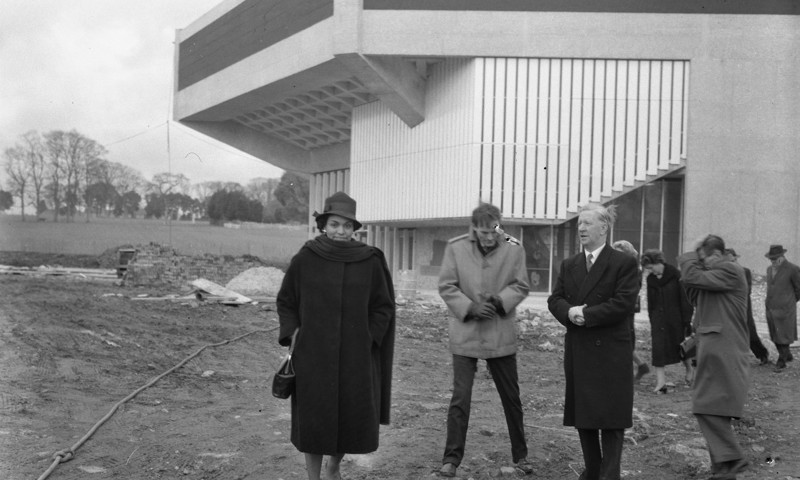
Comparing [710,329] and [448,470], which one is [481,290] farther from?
[710,329]

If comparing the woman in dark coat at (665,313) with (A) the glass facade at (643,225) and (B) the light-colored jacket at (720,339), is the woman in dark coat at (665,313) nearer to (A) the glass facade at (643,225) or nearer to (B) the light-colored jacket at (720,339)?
(B) the light-colored jacket at (720,339)

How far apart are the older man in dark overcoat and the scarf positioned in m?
1.40

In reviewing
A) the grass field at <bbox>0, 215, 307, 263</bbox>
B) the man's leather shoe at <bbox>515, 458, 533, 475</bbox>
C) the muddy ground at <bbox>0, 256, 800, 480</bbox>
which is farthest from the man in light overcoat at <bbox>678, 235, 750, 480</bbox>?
the grass field at <bbox>0, 215, 307, 263</bbox>

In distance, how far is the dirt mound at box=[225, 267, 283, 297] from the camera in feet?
83.7

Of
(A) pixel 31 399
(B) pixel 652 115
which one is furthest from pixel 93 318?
(B) pixel 652 115

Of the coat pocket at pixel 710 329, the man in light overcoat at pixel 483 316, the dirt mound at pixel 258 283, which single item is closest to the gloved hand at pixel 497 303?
the man in light overcoat at pixel 483 316

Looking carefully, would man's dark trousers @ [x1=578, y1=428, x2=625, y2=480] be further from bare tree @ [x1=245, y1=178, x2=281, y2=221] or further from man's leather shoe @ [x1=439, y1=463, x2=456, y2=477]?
bare tree @ [x1=245, y1=178, x2=281, y2=221]

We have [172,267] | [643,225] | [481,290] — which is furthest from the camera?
[172,267]

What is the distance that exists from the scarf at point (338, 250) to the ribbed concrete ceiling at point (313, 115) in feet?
93.6

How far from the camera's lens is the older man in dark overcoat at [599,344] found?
554 cm

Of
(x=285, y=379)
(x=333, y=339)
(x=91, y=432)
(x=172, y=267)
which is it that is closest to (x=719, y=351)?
(x=333, y=339)

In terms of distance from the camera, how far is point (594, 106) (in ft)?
94.0

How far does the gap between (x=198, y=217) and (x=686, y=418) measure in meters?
64.1

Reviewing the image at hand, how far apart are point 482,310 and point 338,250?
131cm
